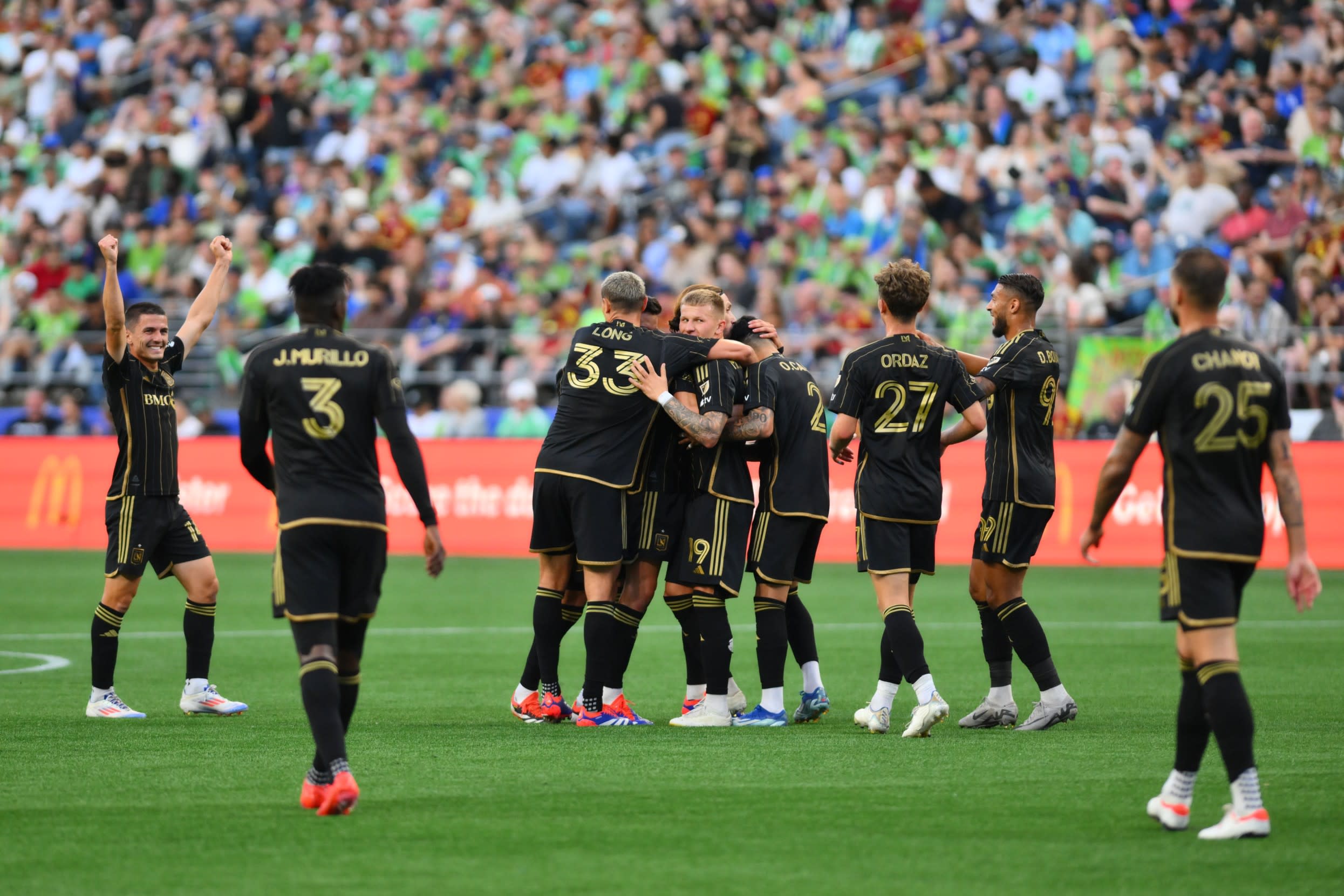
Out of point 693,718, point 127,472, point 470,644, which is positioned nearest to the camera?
point 693,718

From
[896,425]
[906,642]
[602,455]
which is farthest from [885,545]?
[602,455]

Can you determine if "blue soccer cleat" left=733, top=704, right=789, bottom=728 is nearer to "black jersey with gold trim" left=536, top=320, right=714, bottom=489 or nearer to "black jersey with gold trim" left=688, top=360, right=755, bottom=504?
"black jersey with gold trim" left=688, top=360, right=755, bottom=504

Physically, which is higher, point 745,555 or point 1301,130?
point 1301,130

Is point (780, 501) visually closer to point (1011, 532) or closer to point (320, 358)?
point (1011, 532)

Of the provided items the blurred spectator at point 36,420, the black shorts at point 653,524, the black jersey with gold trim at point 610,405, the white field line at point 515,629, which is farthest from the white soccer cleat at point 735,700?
the blurred spectator at point 36,420

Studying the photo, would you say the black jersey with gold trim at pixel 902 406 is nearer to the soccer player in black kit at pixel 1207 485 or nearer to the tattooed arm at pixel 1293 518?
the soccer player in black kit at pixel 1207 485

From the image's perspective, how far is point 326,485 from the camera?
21.3 ft

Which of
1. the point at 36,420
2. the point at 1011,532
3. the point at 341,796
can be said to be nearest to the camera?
the point at 341,796

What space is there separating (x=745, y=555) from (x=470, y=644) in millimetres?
4587

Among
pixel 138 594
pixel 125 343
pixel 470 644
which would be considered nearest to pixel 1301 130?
pixel 470 644

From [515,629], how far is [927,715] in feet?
21.7

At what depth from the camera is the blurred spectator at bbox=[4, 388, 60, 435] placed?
949 inches

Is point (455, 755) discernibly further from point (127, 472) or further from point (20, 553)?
point (20, 553)

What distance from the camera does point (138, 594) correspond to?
17.7 meters
